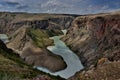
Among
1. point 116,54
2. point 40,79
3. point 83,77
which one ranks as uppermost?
point 40,79

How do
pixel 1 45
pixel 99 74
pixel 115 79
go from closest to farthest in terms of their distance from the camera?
pixel 115 79
pixel 99 74
pixel 1 45

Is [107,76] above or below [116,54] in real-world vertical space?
above

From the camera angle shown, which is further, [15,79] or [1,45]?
[1,45]

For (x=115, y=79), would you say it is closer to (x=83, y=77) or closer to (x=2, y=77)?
(x=83, y=77)

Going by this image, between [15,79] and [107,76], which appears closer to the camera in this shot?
[15,79]

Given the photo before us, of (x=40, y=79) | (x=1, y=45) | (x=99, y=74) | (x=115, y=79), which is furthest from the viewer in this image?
(x=1, y=45)

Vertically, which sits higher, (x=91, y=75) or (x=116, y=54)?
(x=91, y=75)

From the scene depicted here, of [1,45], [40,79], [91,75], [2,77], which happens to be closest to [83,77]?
[91,75]

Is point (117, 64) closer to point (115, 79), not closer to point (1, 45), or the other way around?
point (115, 79)

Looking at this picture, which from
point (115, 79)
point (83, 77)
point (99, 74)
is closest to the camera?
point (115, 79)

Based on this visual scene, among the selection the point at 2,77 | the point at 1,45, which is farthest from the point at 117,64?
the point at 1,45
